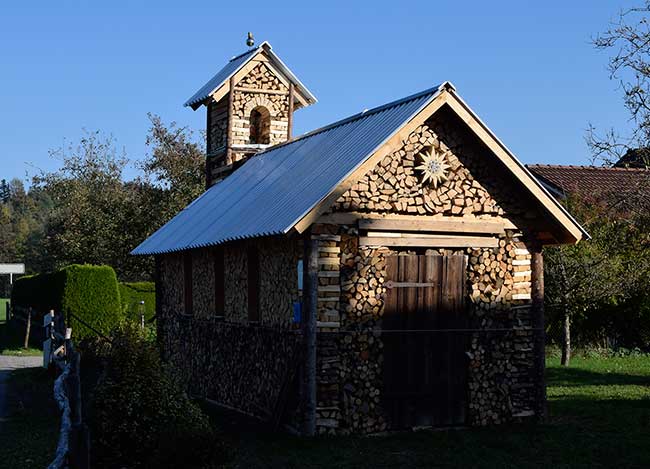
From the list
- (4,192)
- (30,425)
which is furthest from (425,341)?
(4,192)

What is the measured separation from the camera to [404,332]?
1462 centimetres

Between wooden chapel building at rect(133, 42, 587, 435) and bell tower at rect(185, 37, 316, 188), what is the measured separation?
7.36 m

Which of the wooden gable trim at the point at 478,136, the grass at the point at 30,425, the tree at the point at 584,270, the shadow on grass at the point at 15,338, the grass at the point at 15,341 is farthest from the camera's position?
the shadow on grass at the point at 15,338

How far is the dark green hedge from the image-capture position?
3697cm

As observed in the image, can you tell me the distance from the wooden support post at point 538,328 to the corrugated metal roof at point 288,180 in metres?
3.36

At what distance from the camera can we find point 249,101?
24500mm

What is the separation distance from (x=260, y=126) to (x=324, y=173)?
10418mm

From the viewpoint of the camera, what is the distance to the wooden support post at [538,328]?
15609mm

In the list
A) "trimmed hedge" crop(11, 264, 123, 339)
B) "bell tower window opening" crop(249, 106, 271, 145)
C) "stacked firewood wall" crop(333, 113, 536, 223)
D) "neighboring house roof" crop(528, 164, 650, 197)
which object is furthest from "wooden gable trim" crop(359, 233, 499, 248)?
"trimmed hedge" crop(11, 264, 123, 339)

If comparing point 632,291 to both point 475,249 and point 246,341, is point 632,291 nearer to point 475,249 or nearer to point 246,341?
point 475,249

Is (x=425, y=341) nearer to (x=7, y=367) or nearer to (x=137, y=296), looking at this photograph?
(x=7, y=367)

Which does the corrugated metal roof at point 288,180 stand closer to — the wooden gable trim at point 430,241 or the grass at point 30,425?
the wooden gable trim at point 430,241

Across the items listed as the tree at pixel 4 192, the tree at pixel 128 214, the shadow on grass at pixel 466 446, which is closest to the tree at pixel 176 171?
the tree at pixel 128 214

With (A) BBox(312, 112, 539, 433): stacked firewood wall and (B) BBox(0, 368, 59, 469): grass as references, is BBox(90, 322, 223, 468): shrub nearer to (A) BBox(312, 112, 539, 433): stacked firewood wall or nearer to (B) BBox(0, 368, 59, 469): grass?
(B) BBox(0, 368, 59, 469): grass
